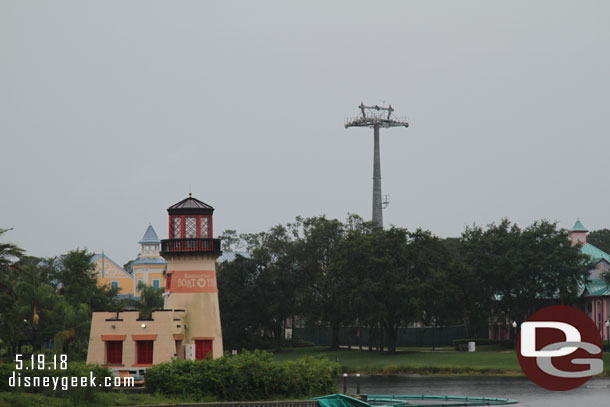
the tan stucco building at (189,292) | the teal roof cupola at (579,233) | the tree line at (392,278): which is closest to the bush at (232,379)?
the tan stucco building at (189,292)

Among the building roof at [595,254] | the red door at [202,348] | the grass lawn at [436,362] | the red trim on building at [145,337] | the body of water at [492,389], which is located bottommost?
the body of water at [492,389]

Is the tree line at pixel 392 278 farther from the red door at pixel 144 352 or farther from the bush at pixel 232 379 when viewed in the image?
the bush at pixel 232 379

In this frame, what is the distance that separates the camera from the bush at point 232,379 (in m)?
40.2

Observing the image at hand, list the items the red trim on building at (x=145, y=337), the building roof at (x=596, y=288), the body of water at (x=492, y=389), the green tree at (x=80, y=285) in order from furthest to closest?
the building roof at (x=596, y=288) < the green tree at (x=80, y=285) < the body of water at (x=492, y=389) < the red trim on building at (x=145, y=337)

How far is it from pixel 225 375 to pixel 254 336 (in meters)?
61.5

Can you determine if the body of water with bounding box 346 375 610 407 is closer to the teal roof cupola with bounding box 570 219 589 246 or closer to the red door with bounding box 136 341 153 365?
the red door with bounding box 136 341 153 365

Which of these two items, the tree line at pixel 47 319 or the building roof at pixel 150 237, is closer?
the tree line at pixel 47 319

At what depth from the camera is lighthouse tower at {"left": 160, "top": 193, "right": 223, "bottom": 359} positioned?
187 feet

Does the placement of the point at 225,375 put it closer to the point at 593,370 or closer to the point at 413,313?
the point at 593,370

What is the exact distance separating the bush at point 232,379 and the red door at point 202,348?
1477 cm

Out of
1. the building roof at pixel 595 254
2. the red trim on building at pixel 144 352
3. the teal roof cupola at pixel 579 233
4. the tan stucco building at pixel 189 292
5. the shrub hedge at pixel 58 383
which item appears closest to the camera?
the shrub hedge at pixel 58 383

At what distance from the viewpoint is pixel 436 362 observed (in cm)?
8212

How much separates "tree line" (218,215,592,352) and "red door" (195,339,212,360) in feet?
106
